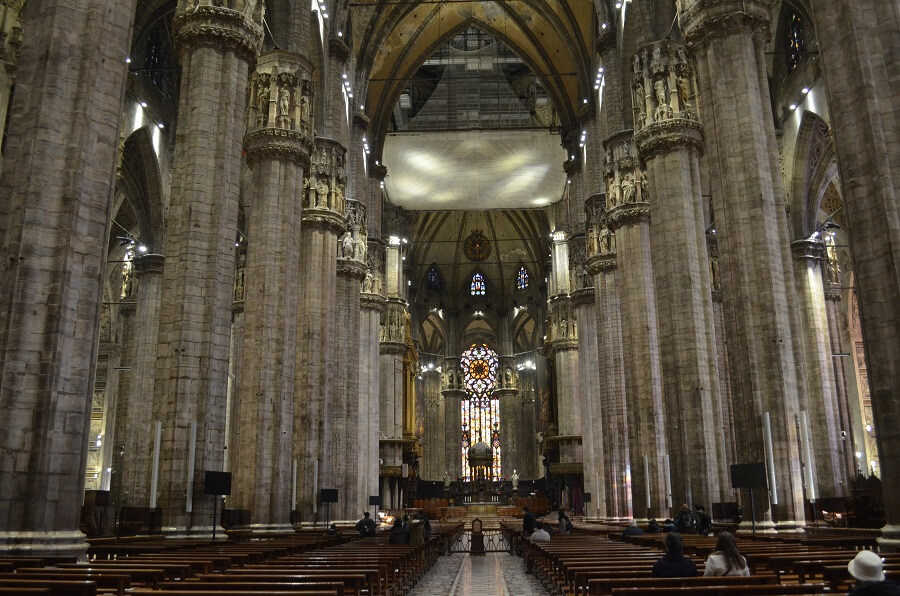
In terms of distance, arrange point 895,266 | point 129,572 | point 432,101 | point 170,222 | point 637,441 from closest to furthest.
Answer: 1. point 129,572
2. point 895,266
3. point 170,222
4. point 637,441
5. point 432,101

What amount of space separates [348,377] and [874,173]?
22.5 metres

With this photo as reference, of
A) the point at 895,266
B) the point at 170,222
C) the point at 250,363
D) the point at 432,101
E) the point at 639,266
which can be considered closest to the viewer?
the point at 895,266

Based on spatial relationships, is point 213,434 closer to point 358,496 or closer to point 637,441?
point 637,441

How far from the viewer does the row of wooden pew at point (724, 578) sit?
5.39m

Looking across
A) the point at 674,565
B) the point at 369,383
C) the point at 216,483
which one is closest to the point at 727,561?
the point at 674,565

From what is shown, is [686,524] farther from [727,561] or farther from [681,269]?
[727,561]

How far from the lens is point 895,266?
31.8ft

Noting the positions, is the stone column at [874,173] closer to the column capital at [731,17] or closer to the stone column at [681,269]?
the column capital at [731,17]

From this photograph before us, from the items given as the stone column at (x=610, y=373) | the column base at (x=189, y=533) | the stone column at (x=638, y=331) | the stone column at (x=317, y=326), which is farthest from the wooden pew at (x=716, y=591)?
the stone column at (x=610, y=373)

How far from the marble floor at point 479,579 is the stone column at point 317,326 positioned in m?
4.80

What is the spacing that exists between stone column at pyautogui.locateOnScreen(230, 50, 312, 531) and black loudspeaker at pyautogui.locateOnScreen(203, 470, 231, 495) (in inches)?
209

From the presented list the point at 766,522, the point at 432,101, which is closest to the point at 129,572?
the point at 766,522

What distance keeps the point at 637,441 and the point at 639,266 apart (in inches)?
221

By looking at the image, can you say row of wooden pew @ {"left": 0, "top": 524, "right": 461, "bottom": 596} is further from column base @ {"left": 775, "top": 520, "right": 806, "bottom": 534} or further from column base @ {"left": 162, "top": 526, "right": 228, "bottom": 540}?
column base @ {"left": 775, "top": 520, "right": 806, "bottom": 534}
